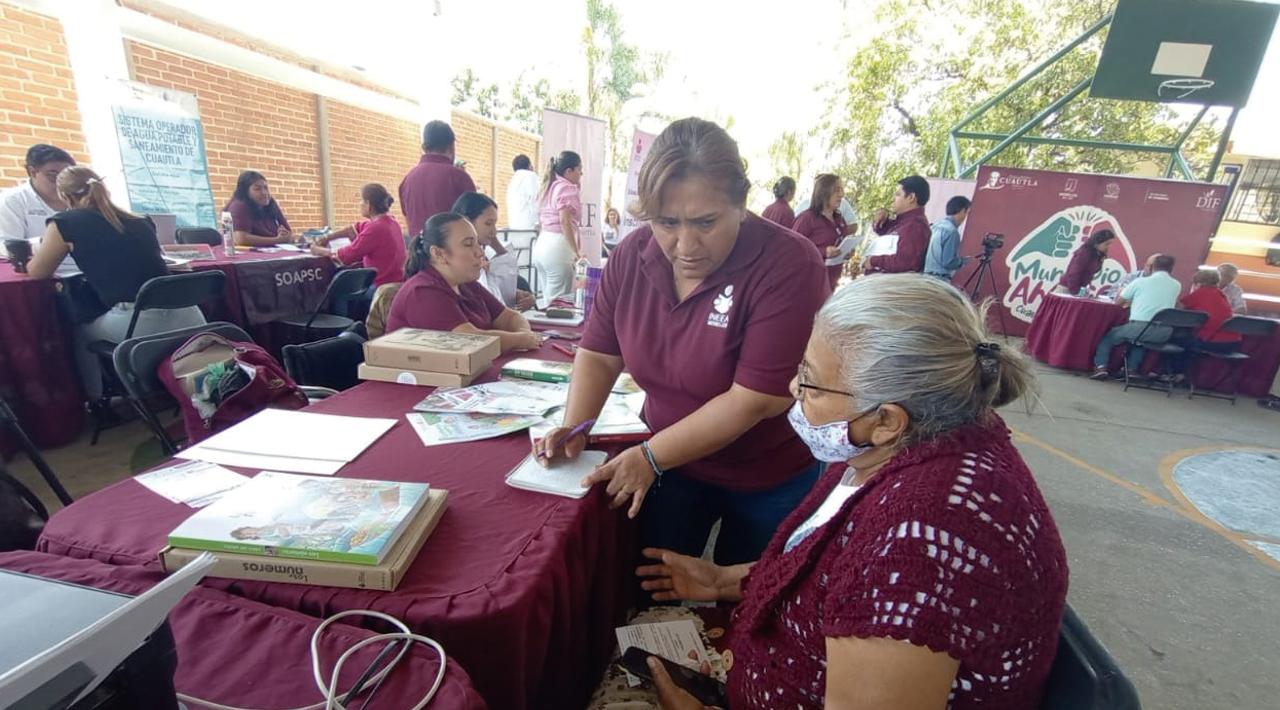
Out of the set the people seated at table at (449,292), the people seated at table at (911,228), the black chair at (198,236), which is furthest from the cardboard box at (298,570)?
the people seated at table at (911,228)

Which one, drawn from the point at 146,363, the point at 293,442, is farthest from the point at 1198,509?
the point at 146,363

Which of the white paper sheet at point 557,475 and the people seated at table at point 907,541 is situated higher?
the people seated at table at point 907,541

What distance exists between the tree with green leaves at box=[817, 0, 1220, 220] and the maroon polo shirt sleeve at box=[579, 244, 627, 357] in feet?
38.5

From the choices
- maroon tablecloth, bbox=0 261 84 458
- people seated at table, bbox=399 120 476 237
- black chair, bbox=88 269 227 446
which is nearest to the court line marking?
people seated at table, bbox=399 120 476 237

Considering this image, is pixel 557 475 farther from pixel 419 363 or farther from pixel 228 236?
pixel 228 236

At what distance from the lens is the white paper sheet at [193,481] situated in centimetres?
107

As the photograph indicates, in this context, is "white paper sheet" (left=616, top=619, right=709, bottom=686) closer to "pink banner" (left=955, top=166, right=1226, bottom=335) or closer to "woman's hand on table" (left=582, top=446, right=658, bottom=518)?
"woman's hand on table" (left=582, top=446, right=658, bottom=518)

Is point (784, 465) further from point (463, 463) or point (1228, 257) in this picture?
point (1228, 257)

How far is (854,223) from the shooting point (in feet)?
21.1

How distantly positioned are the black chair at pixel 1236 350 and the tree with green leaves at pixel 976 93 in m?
6.09

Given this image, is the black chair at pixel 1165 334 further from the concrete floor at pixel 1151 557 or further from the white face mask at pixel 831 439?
the white face mask at pixel 831 439

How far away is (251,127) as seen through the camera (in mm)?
5812

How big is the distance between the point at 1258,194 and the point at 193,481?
67.6 ft

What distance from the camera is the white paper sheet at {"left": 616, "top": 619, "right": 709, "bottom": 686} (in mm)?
1222
